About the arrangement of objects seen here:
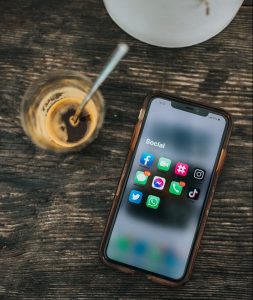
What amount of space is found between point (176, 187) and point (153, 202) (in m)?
0.03

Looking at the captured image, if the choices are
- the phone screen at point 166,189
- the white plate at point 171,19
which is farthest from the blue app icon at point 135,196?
the white plate at point 171,19

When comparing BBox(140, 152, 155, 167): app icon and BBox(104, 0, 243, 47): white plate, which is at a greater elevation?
BBox(104, 0, 243, 47): white plate

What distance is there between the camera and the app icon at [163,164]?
472mm

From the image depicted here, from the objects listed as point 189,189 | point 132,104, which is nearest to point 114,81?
point 132,104

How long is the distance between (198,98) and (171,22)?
109mm

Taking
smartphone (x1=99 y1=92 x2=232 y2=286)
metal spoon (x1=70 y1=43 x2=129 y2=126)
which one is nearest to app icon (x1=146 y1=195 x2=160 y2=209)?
smartphone (x1=99 y1=92 x2=232 y2=286)

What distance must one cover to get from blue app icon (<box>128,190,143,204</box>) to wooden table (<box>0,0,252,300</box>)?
0.8 inches

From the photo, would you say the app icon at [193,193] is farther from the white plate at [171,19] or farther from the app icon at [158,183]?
the white plate at [171,19]

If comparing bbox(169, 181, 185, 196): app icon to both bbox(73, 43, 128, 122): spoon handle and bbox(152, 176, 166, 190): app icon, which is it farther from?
bbox(73, 43, 128, 122): spoon handle

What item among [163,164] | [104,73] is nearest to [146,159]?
[163,164]

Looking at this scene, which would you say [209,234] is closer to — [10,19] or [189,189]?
[189,189]

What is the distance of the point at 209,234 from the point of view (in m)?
0.48

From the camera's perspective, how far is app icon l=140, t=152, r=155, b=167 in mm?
472

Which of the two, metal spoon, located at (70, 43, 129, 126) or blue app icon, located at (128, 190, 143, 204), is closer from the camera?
metal spoon, located at (70, 43, 129, 126)
